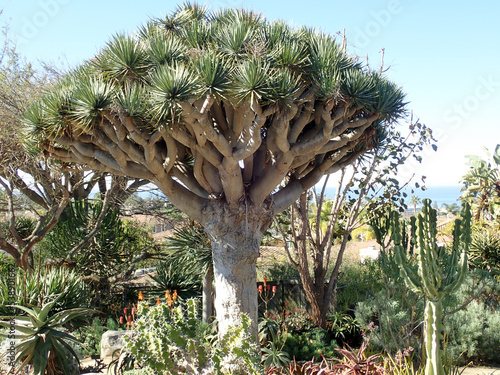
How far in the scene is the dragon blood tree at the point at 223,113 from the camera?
4.46 m

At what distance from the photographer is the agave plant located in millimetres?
4699

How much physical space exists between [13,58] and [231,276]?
6925 millimetres

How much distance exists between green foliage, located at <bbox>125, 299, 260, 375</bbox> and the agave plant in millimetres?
1430

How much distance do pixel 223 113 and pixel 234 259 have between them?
182cm

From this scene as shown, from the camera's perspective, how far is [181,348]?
387cm

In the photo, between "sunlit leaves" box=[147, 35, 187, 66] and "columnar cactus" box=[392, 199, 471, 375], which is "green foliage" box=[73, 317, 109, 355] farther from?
"columnar cactus" box=[392, 199, 471, 375]

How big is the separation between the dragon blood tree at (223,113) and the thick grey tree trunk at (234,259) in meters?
0.01

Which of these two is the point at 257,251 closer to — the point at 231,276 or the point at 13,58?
the point at 231,276

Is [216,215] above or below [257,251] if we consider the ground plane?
above

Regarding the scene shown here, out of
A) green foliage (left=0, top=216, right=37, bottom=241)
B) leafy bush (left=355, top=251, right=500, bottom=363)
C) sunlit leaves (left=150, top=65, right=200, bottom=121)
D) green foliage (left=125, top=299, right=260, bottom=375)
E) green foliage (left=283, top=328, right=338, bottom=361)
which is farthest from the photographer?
green foliage (left=0, top=216, right=37, bottom=241)

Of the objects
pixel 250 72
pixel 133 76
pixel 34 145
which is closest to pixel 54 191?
pixel 34 145

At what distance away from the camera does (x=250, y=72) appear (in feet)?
14.2

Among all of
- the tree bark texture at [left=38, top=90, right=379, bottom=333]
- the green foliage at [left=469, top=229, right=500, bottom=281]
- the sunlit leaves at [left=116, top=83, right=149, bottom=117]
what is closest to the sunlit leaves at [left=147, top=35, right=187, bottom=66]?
the sunlit leaves at [left=116, top=83, right=149, bottom=117]

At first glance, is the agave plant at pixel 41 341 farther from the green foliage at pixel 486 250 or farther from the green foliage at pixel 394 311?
the green foliage at pixel 486 250
